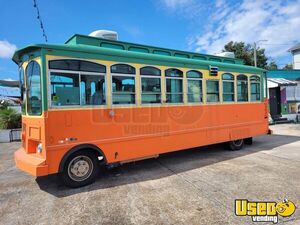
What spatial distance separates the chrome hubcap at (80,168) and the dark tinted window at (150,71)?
236 centimetres

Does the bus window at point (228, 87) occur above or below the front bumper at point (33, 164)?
above

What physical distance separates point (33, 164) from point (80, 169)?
0.90 m

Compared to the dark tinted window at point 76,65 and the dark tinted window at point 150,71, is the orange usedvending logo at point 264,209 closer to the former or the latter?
the dark tinted window at point 150,71

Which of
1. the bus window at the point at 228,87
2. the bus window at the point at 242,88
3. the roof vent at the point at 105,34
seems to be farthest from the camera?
the bus window at the point at 242,88

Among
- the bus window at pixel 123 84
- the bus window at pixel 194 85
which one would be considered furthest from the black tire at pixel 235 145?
the bus window at pixel 123 84

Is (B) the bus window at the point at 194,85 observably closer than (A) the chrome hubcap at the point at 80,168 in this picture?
No

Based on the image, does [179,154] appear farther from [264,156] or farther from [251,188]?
[251,188]

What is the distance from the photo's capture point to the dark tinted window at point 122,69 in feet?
17.3

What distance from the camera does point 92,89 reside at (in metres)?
5.02

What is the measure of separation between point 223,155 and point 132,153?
3.32 m

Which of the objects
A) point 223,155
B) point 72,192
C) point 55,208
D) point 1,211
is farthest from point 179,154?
point 1,211

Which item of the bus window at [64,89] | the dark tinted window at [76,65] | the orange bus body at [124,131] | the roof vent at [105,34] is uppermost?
the roof vent at [105,34]

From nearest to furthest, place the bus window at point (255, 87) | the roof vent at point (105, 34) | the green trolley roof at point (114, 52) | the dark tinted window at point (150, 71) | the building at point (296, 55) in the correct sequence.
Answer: the green trolley roof at point (114, 52), the dark tinted window at point (150, 71), the roof vent at point (105, 34), the bus window at point (255, 87), the building at point (296, 55)

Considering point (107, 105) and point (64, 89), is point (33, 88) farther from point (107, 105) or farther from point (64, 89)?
point (107, 105)
